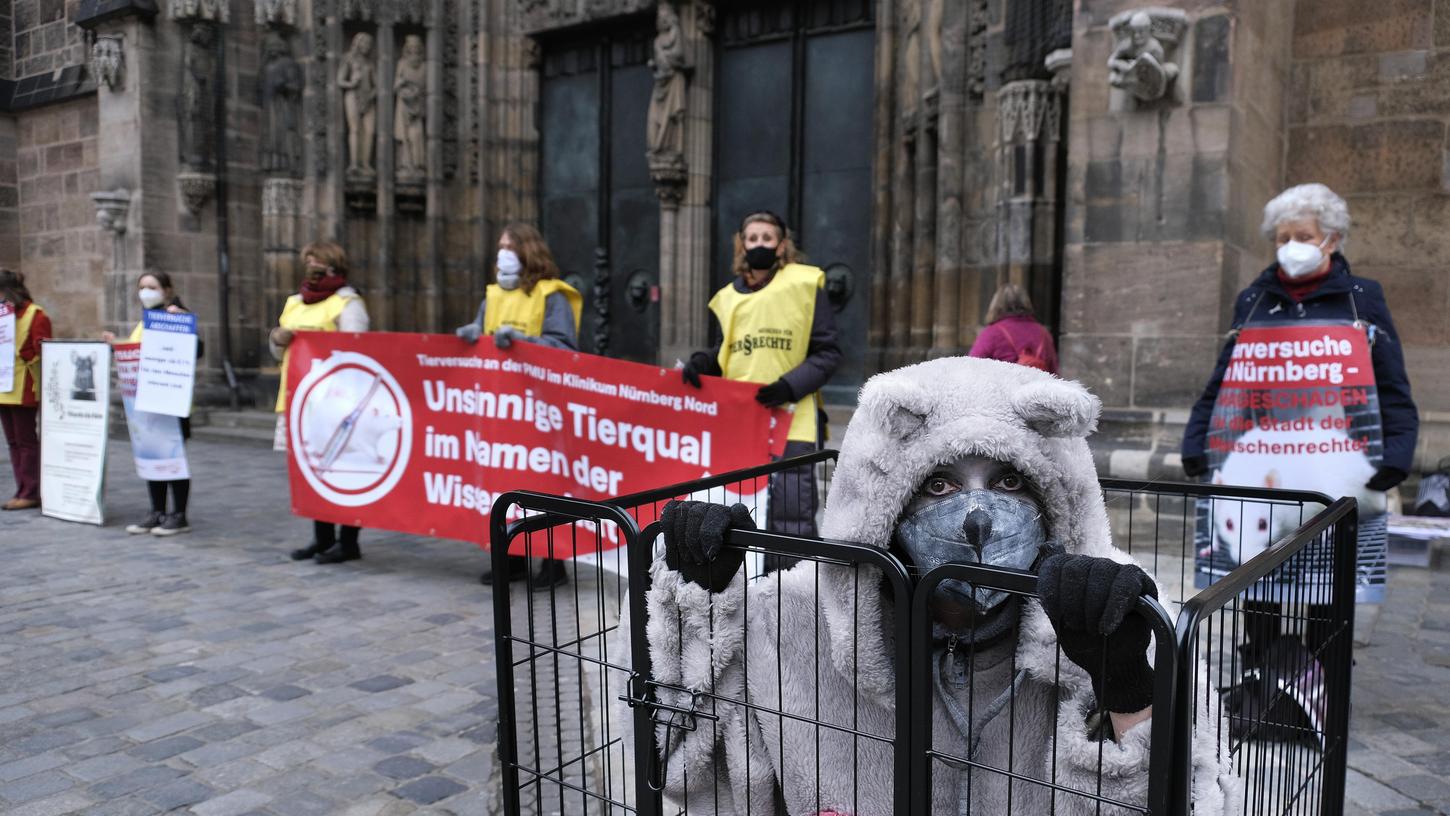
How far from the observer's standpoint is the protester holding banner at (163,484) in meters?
6.91

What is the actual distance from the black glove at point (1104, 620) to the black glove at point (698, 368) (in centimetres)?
322

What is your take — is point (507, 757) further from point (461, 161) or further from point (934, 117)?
point (461, 161)

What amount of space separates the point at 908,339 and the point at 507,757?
7.20 metres

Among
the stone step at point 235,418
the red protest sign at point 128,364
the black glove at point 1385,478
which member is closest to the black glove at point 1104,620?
the black glove at point 1385,478

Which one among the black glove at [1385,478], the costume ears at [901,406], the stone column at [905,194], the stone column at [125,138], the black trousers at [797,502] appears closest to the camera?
the costume ears at [901,406]

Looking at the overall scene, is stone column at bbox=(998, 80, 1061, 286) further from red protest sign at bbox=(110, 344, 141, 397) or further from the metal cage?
red protest sign at bbox=(110, 344, 141, 397)

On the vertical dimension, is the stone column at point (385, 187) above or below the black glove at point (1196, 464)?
above

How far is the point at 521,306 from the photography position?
5582 mm

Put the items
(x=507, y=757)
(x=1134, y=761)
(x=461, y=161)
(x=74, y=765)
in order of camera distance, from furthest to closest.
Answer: (x=461, y=161)
(x=74, y=765)
(x=507, y=757)
(x=1134, y=761)

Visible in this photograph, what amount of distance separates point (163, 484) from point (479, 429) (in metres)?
3.13

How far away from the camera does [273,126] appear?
12.4 metres

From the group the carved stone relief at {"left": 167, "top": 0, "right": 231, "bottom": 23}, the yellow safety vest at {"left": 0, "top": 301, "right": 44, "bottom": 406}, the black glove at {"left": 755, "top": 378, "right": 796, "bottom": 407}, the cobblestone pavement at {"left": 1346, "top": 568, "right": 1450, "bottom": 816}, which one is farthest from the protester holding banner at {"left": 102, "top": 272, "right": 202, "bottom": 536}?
the carved stone relief at {"left": 167, "top": 0, "right": 231, "bottom": 23}

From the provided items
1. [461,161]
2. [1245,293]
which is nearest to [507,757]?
[1245,293]

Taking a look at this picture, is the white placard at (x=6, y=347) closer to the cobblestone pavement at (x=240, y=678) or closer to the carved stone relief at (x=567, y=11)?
the cobblestone pavement at (x=240, y=678)
